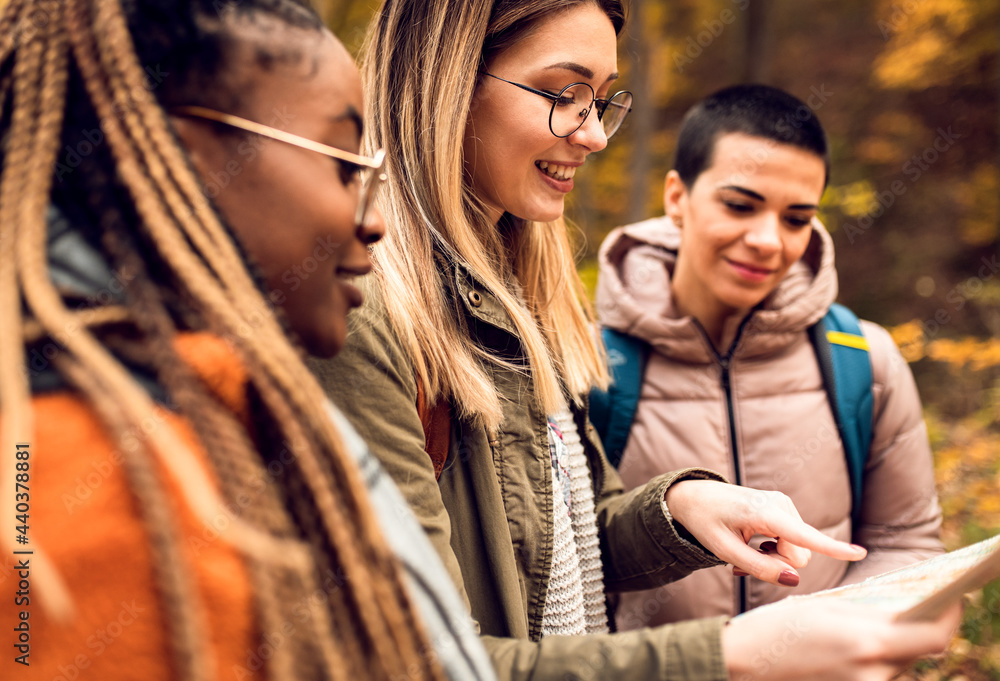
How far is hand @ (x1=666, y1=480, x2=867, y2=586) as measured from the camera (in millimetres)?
1647

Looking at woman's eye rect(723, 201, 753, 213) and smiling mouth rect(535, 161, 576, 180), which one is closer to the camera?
smiling mouth rect(535, 161, 576, 180)

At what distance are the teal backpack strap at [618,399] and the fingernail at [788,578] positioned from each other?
3.26 ft

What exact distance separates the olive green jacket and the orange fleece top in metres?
0.53

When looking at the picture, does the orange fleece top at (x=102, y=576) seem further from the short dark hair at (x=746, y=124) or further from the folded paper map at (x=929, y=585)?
the short dark hair at (x=746, y=124)

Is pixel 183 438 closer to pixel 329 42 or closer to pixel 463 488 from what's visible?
pixel 329 42

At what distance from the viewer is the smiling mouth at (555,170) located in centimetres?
201

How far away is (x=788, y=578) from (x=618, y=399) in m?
1.08

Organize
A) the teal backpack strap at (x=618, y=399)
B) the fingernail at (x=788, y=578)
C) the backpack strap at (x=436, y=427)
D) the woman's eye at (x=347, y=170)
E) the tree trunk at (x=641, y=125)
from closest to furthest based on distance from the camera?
the woman's eye at (x=347, y=170), the backpack strap at (x=436, y=427), the fingernail at (x=788, y=578), the teal backpack strap at (x=618, y=399), the tree trunk at (x=641, y=125)

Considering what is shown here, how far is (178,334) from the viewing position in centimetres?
91

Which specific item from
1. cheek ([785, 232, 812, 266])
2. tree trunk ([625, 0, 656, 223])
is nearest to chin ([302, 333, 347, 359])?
cheek ([785, 232, 812, 266])

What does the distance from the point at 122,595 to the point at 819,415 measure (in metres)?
2.43

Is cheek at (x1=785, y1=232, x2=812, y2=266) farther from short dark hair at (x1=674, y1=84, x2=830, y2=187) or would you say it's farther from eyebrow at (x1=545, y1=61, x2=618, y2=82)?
eyebrow at (x1=545, y1=61, x2=618, y2=82)

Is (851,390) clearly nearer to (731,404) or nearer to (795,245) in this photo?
(731,404)

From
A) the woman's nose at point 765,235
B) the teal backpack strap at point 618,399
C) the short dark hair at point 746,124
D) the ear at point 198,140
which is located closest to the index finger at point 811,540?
the teal backpack strap at point 618,399
